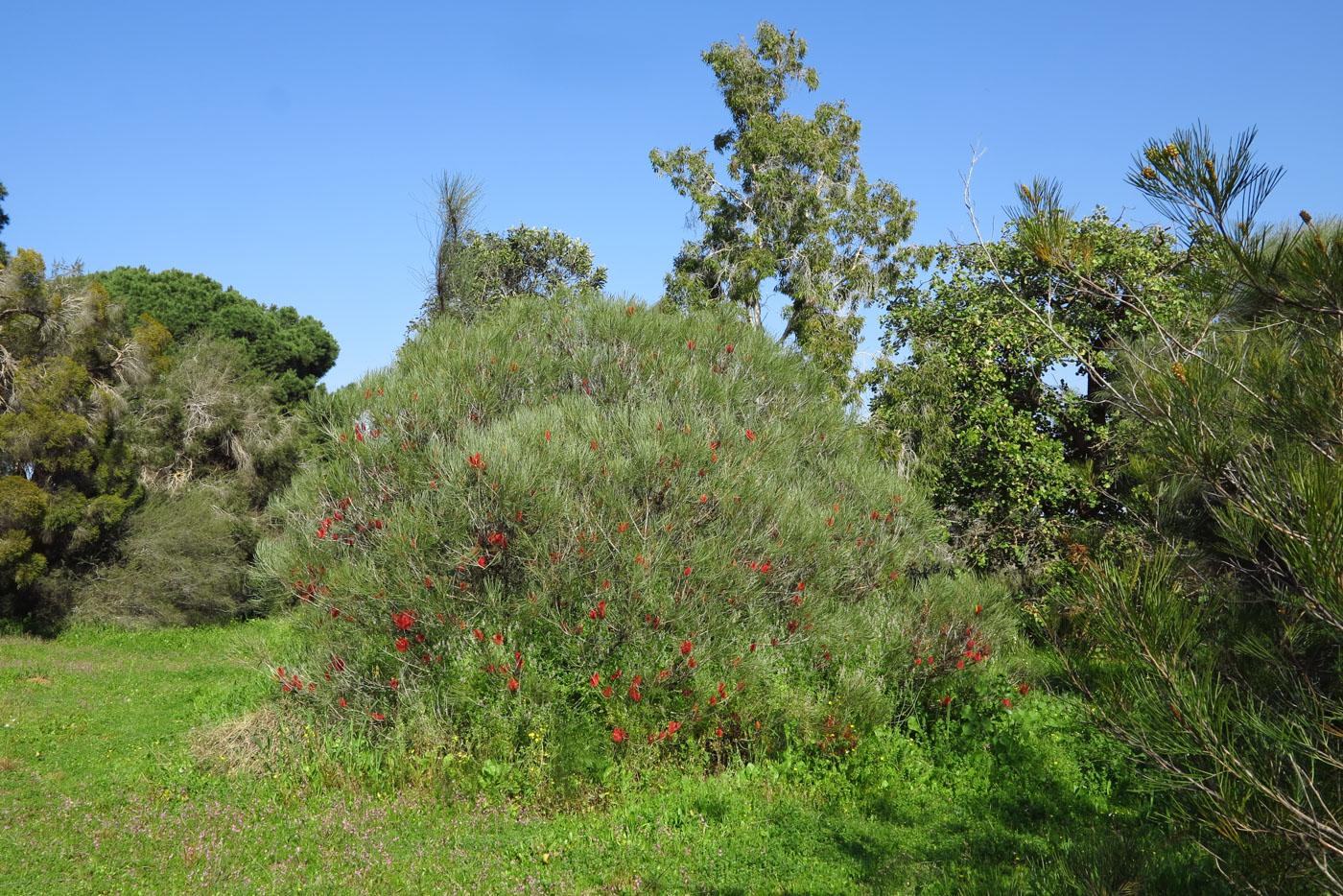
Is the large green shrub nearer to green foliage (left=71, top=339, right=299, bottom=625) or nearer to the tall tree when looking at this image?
the tall tree

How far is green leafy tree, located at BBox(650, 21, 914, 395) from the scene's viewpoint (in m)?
19.3

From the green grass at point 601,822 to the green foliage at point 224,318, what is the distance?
2749cm

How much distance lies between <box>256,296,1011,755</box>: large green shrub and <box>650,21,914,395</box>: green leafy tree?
9579 millimetres

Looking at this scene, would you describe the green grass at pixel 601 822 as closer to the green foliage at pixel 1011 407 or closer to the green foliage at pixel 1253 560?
the green foliage at pixel 1253 560

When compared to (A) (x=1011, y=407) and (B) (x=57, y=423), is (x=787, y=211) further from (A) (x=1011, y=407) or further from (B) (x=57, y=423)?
(B) (x=57, y=423)

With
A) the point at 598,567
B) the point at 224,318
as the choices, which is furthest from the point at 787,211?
the point at 224,318

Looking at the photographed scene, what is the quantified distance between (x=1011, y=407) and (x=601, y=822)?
1028cm

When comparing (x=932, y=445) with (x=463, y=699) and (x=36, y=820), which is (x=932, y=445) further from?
(x=36, y=820)

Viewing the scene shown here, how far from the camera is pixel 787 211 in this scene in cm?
1942

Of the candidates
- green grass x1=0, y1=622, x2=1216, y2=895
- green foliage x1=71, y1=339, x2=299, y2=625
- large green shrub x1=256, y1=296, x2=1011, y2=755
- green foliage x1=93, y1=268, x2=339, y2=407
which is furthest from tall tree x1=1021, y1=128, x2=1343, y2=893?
green foliage x1=93, y1=268, x2=339, y2=407

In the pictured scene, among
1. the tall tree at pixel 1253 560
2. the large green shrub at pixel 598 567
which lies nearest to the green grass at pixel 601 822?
the large green shrub at pixel 598 567

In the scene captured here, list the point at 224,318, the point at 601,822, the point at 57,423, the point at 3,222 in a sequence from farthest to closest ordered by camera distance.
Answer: the point at 224,318
the point at 3,222
the point at 57,423
the point at 601,822

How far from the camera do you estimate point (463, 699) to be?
24.4ft

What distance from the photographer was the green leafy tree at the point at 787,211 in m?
19.3
